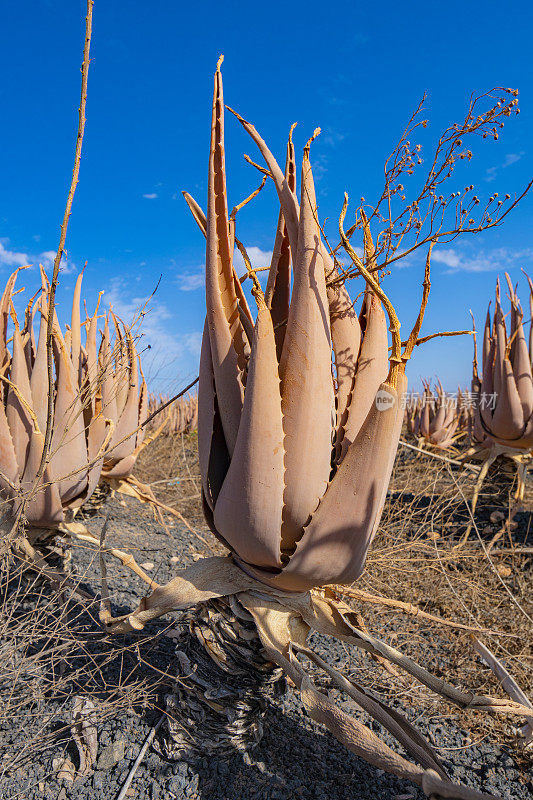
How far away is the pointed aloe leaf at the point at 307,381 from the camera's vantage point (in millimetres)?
1188

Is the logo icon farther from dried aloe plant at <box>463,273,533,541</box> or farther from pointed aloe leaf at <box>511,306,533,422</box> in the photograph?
pointed aloe leaf at <box>511,306,533,422</box>

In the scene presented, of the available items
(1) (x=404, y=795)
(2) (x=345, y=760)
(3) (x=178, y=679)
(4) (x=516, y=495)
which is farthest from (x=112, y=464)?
(4) (x=516, y=495)

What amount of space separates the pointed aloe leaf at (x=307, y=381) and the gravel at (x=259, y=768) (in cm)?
92

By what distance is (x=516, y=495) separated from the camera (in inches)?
169

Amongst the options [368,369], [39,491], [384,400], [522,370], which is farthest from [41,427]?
[522,370]

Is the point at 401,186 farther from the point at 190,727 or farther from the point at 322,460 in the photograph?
the point at 190,727

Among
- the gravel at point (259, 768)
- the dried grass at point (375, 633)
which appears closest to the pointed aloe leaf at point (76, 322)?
the dried grass at point (375, 633)

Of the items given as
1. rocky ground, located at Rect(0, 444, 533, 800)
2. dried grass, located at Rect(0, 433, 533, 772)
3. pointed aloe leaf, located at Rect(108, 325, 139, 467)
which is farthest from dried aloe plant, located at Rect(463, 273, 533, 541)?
pointed aloe leaf, located at Rect(108, 325, 139, 467)

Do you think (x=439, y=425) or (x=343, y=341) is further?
(x=439, y=425)

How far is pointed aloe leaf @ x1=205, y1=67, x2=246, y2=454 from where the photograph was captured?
127 centimetres

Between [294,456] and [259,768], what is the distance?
1.08 m

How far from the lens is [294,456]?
1200 millimetres

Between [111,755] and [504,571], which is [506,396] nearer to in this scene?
[504,571]

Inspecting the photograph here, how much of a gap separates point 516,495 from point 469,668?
2214 mm
